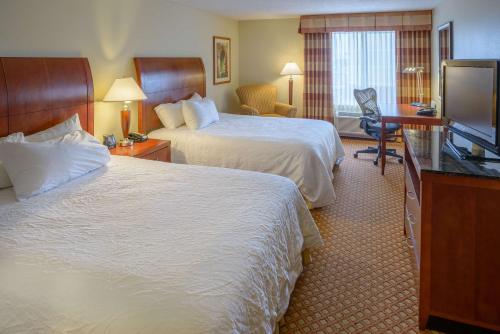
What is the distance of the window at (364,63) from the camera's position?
648cm

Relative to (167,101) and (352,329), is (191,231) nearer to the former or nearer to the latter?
(352,329)

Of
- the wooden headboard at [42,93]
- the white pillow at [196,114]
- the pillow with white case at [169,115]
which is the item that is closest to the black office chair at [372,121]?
the white pillow at [196,114]

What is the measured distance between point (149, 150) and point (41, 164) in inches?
52.6

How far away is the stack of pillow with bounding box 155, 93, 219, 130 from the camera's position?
4504 millimetres

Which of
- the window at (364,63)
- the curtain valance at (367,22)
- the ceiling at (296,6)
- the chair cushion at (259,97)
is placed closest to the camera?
the ceiling at (296,6)

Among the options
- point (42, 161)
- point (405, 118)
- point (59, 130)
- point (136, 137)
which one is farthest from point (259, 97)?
point (42, 161)

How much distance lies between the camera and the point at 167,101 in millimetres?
4770

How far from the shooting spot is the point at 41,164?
2.35 metres

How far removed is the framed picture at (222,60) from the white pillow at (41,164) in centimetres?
396

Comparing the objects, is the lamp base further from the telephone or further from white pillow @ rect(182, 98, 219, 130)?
the telephone

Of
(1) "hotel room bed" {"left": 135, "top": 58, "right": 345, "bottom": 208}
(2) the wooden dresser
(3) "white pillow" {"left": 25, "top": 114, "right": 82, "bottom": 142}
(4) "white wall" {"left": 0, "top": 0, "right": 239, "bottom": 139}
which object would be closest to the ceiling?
(4) "white wall" {"left": 0, "top": 0, "right": 239, "bottom": 139}

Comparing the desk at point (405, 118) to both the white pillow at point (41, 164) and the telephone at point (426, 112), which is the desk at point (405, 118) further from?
the white pillow at point (41, 164)

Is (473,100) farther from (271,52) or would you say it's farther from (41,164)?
(271,52)

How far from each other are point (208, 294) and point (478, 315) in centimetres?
150
